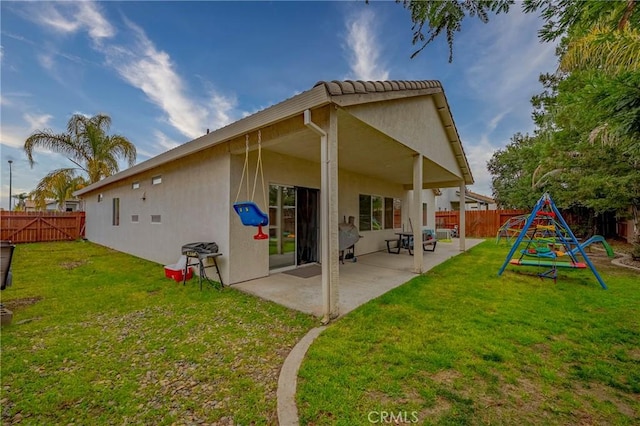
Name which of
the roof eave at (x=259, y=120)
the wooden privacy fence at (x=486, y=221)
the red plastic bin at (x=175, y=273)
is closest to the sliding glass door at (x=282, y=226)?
the roof eave at (x=259, y=120)

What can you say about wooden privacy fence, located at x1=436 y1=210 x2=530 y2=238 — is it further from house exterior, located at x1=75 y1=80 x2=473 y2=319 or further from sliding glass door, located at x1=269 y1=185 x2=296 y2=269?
A: sliding glass door, located at x1=269 y1=185 x2=296 y2=269

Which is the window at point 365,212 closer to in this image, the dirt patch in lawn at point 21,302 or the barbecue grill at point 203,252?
the barbecue grill at point 203,252

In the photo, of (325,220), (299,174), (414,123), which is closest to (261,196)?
(299,174)

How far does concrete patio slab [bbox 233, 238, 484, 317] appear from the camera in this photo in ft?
14.5

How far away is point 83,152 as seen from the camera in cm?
1497

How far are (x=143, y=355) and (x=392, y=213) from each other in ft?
33.1

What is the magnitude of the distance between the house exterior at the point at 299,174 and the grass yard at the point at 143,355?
3.80 ft

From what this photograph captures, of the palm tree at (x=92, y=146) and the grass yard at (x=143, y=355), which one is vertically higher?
the palm tree at (x=92, y=146)

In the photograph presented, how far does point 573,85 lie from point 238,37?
981cm

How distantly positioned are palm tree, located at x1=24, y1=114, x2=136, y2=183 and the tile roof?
53.6 ft

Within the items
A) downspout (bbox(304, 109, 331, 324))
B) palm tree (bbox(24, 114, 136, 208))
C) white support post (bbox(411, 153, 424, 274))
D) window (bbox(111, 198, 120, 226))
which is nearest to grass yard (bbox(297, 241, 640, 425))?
downspout (bbox(304, 109, 331, 324))

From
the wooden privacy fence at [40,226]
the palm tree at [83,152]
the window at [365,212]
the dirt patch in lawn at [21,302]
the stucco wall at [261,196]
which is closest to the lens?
the dirt patch in lawn at [21,302]

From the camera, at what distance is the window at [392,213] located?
36.3 feet

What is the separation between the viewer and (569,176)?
10.3 meters
